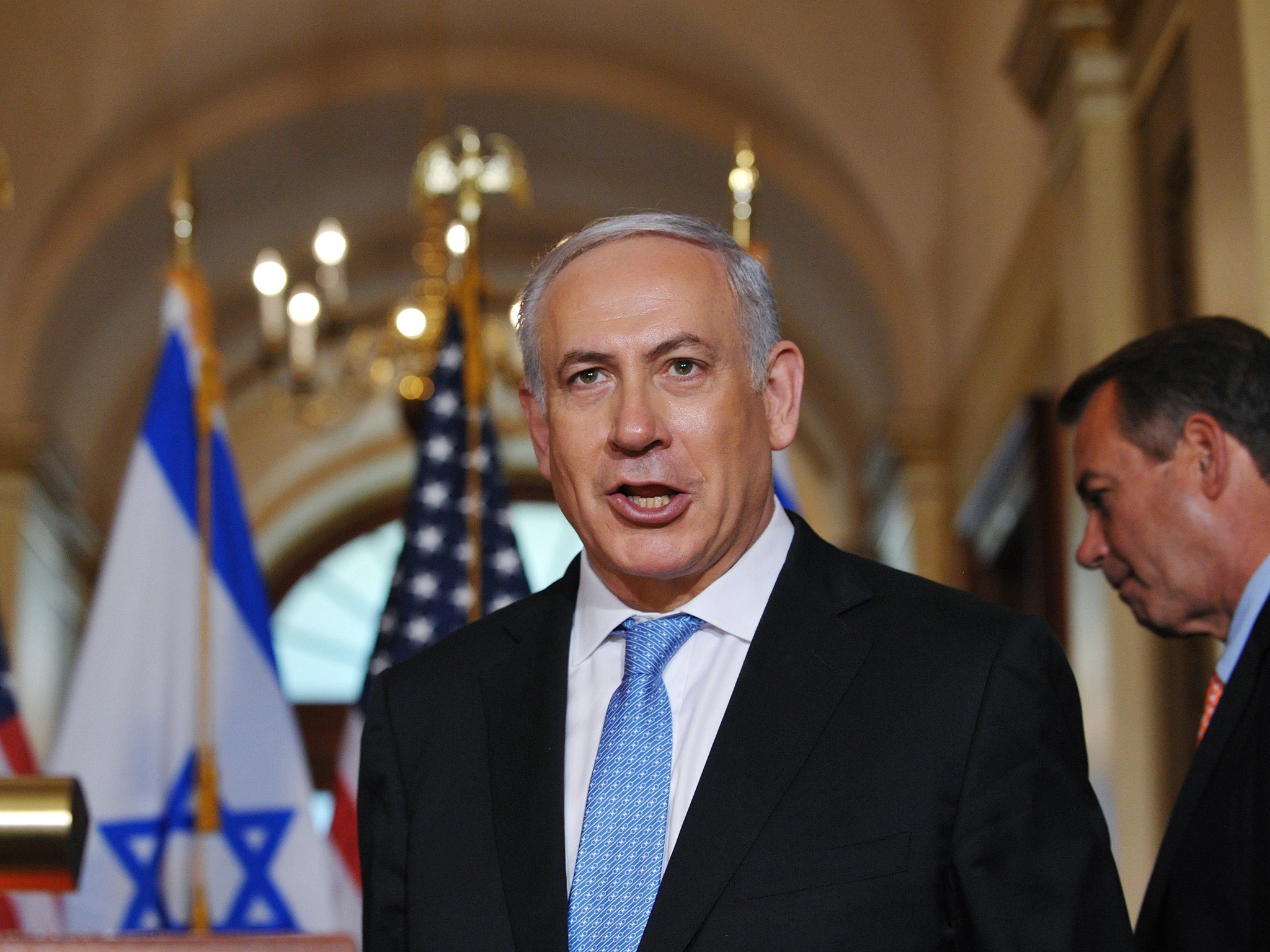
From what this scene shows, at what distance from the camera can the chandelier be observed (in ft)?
22.1

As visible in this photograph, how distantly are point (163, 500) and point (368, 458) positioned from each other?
33.5 feet

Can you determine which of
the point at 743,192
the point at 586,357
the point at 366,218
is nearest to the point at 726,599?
the point at 586,357

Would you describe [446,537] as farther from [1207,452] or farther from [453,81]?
[453,81]

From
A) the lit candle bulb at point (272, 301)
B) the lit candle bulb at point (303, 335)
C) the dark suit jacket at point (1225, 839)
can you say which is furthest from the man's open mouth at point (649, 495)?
the lit candle bulb at point (303, 335)

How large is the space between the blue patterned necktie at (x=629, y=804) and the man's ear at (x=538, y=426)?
0.88 feet

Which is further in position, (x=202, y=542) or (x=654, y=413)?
(x=202, y=542)

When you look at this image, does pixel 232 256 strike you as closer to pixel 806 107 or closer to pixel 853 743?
pixel 806 107

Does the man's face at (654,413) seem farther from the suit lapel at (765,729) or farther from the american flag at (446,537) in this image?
the american flag at (446,537)

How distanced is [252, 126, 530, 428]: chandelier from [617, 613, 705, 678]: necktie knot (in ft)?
13.5

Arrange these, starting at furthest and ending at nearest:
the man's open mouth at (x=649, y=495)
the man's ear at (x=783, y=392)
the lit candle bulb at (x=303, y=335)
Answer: the lit candle bulb at (x=303, y=335) → the man's ear at (x=783, y=392) → the man's open mouth at (x=649, y=495)

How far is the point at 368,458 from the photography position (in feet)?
51.8

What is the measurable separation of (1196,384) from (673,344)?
43.7 inches

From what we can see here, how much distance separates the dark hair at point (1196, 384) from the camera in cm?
276

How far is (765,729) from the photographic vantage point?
1923mm
